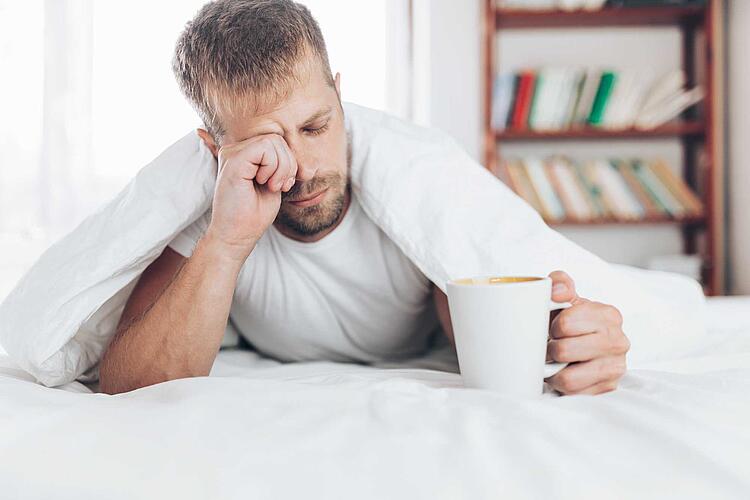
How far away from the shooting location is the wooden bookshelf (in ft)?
8.59

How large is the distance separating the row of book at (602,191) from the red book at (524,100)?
0.14m

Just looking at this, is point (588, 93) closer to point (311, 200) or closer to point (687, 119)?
point (687, 119)

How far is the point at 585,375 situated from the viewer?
682mm

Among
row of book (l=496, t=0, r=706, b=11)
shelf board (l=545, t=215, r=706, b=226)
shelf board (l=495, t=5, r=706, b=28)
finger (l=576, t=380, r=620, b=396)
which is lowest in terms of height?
shelf board (l=545, t=215, r=706, b=226)

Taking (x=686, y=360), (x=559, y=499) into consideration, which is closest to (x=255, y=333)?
(x=686, y=360)

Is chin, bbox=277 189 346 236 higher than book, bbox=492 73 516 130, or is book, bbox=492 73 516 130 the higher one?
book, bbox=492 73 516 130

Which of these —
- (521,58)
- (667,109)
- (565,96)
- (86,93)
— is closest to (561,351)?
(565,96)

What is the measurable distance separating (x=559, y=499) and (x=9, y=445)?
38 cm

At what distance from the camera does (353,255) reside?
41.7 inches

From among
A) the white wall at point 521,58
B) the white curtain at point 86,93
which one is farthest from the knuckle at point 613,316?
the white curtain at point 86,93

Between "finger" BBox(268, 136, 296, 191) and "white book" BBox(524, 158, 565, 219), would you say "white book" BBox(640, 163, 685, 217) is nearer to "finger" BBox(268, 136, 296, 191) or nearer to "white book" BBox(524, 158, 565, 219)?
"white book" BBox(524, 158, 565, 219)

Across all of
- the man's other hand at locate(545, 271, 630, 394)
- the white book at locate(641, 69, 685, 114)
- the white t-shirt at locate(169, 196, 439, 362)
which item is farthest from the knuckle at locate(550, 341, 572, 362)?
the white book at locate(641, 69, 685, 114)

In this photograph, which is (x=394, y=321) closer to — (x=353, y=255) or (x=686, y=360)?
(x=353, y=255)

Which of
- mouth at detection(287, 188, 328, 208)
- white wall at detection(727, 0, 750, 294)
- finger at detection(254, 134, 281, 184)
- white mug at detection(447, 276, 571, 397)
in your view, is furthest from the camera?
white wall at detection(727, 0, 750, 294)
